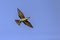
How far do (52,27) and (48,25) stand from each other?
0.12ft

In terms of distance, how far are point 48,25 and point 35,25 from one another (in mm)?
122

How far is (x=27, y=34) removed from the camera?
1.67 metres

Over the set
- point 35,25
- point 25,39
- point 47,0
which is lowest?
point 25,39

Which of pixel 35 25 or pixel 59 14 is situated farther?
pixel 59 14

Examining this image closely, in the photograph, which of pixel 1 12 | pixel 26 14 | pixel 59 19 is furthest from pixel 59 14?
pixel 1 12

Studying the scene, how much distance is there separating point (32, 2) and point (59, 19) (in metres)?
0.28

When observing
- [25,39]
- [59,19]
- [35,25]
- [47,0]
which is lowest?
[25,39]

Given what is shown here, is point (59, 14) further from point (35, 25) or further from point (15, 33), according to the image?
point (15, 33)

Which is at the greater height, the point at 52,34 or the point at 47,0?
the point at 47,0

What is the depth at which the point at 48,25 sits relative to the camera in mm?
1743

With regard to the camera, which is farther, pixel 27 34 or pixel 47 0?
pixel 47 0

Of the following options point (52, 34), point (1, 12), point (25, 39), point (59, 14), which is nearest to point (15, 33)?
point (25, 39)

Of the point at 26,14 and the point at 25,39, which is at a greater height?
the point at 26,14

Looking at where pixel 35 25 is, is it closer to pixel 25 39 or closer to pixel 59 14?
pixel 25 39
